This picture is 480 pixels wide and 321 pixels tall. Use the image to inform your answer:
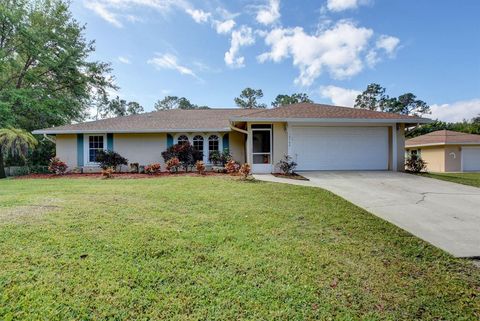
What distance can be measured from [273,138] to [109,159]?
8.74m

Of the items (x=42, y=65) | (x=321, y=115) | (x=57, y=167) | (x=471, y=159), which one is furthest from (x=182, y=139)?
(x=471, y=159)

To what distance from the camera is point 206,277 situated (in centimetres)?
291

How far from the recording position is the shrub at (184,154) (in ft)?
43.3

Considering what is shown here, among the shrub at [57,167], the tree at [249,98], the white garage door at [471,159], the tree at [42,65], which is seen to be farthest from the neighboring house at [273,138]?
the tree at [249,98]

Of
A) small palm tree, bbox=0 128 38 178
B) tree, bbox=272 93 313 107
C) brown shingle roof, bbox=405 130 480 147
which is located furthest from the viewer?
tree, bbox=272 93 313 107

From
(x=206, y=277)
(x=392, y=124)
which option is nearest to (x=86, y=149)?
(x=206, y=277)

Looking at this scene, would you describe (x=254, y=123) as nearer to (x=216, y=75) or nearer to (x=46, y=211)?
(x=46, y=211)

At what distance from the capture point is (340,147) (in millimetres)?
12422

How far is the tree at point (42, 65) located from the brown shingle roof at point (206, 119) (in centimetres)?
Result: 399

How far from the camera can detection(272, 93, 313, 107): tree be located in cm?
4369

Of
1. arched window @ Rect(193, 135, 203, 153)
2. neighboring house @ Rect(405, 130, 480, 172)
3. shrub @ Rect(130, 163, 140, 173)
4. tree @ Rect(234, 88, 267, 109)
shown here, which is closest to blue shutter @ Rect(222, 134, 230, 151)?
arched window @ Rect(193, 135, 203, 153)

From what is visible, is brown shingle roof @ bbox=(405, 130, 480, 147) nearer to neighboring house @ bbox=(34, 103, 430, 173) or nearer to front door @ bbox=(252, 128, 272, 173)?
neighboring house @ bbox=(34, 103, 430, 173)

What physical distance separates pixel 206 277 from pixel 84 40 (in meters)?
21.8

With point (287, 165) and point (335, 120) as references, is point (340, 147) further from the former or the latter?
point (287, 165)
